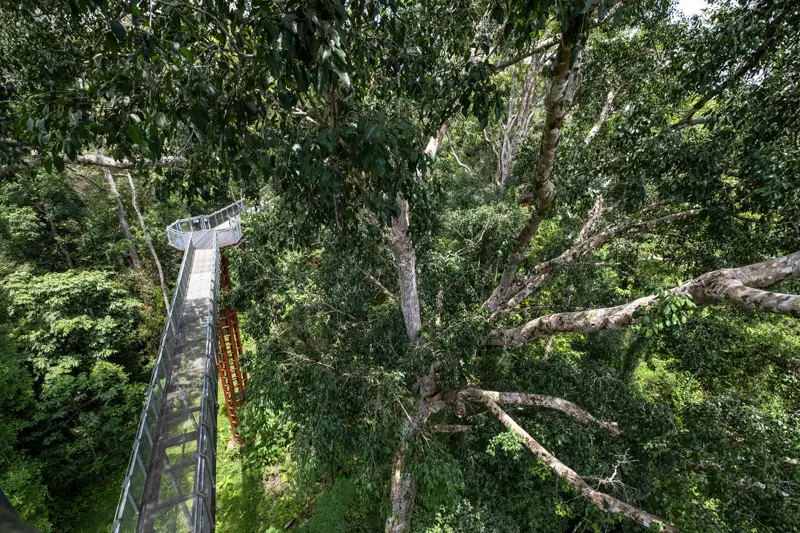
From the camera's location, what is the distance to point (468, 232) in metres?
9.44

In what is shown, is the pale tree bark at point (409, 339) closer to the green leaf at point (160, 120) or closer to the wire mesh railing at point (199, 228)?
the green leaf at point (160, 120)

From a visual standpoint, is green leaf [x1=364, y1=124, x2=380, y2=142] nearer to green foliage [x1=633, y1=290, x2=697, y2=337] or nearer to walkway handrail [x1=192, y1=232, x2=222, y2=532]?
green foliage [x1=633, y1=290, x2=697, y2=337]

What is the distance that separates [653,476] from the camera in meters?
6.50

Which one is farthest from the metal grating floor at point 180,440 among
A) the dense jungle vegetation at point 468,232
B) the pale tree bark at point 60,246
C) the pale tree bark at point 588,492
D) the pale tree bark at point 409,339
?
the pale tree bark at point 60,246

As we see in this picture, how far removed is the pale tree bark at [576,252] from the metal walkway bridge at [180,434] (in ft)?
17.3

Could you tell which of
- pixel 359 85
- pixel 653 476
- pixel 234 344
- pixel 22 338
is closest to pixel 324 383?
pixel 359 85

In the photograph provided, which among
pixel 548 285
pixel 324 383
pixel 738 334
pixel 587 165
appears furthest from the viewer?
pixel 548 285

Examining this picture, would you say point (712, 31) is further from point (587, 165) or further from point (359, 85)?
point (359, 85)

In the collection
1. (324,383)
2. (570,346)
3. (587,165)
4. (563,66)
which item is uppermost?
(563,66)

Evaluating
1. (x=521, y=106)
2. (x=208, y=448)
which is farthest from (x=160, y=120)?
(x=521, y=106)

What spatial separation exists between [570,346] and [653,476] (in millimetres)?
3946

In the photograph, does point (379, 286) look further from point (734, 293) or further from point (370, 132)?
point (734, 293)

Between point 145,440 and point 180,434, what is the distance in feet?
2.40

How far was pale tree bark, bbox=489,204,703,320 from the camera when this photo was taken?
583 centimetres
